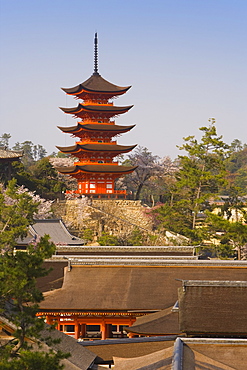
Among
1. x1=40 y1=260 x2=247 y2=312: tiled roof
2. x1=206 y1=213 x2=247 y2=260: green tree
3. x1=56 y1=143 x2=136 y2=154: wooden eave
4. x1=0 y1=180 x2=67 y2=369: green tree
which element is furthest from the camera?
x1=56 y1=143 x2=136 y2=154: wooden eave

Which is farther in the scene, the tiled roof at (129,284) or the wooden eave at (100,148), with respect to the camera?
the wooden eave at (100,148)

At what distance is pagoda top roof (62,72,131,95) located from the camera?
50844mm

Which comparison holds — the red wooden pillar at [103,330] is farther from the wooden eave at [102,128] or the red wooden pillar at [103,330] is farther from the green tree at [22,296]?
the wooden eave at [102,128]

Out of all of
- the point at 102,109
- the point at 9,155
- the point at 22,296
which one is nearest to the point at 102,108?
the point at 102,109

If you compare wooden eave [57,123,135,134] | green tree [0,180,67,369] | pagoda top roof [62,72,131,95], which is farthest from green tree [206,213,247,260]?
green tree [0,180,67,369]

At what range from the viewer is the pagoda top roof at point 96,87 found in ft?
167

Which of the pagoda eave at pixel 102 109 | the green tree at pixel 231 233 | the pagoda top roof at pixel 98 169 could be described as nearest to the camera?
the green tree at pixel 231 233

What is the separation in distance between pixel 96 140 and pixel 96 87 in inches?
167

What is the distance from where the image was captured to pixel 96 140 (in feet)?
167

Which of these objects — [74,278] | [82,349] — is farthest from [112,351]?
[74,278]

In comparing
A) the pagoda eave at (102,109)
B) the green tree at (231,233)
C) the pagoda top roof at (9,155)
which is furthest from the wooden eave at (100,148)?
the green tree at (231,233)

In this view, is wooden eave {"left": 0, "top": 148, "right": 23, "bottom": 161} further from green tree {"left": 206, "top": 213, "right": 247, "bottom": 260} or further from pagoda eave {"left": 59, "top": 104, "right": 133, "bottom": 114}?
green tree {"left": 206, "top": 213, "right": 247, "bottom": 260}

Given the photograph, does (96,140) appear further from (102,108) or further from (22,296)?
(22,296)

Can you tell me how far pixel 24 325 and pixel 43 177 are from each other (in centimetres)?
4185
